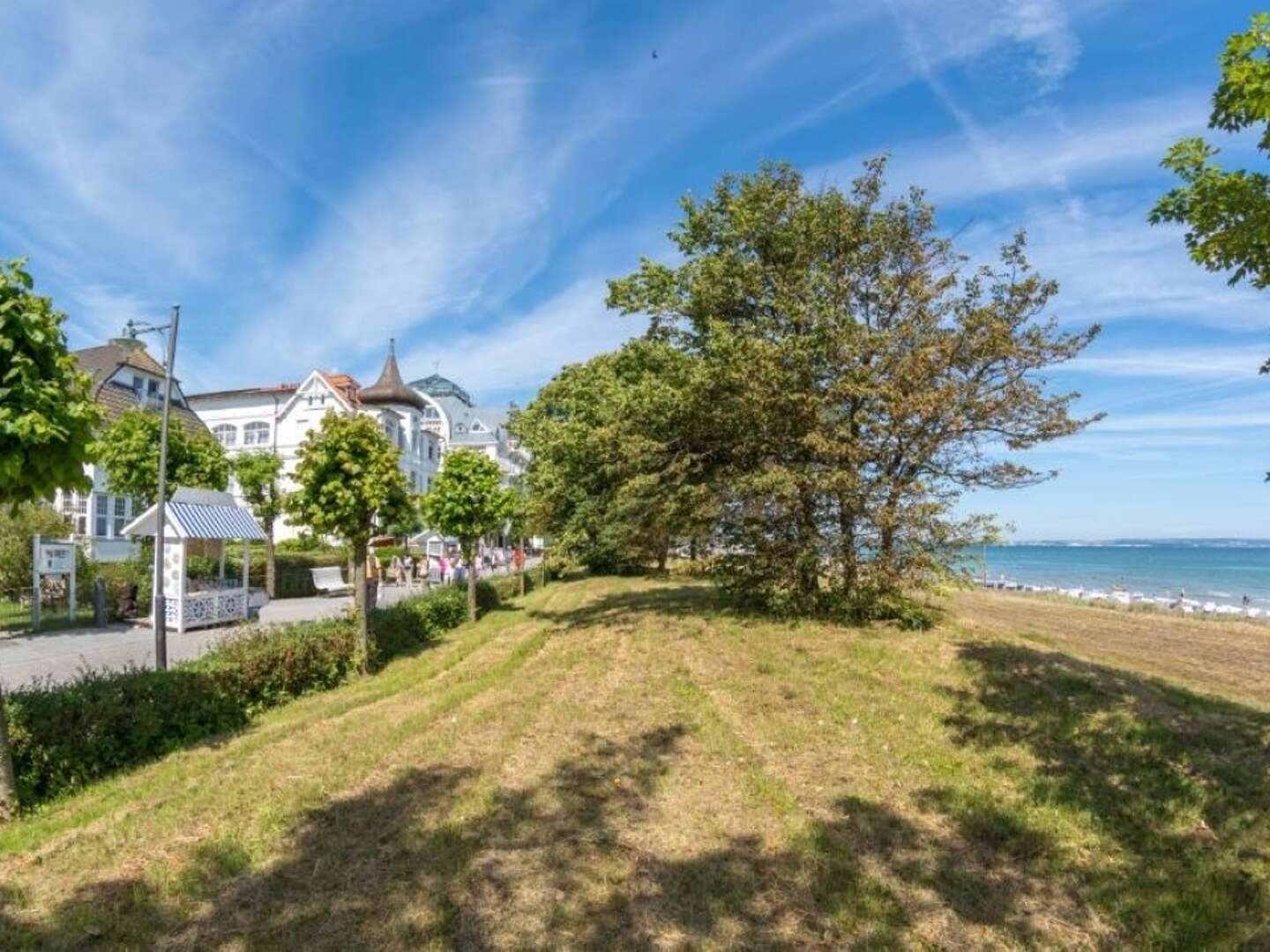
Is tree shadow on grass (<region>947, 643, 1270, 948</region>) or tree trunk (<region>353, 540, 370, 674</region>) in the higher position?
tree trunk (<region>353, 540, 370, 674</region>)

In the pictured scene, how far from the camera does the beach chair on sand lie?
29.0m

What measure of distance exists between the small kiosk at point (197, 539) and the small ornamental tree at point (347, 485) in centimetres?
759

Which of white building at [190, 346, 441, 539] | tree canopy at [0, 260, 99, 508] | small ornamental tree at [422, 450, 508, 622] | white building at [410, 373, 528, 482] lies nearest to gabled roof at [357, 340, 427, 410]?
white building at [190, 346, 441, 539]

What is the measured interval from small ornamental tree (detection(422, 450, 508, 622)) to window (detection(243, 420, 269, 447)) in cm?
4027

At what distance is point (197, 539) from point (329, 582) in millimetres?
10459

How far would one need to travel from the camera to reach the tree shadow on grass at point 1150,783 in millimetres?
4305

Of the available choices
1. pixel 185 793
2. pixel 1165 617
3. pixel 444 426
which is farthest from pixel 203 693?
pixel 444 426

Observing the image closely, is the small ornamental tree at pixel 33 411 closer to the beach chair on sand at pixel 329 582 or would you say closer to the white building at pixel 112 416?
the beach chair on sand at pixel 329 582

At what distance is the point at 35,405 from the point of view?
552 centimetres

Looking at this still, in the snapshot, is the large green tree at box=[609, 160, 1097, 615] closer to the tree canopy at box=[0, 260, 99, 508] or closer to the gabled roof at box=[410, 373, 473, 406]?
the tree canopy at box=[0, 260, 99, 508]

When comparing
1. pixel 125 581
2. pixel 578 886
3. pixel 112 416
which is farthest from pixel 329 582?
pixel 578 886

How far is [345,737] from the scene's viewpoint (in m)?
7.64

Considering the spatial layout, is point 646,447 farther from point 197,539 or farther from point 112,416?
point 112,416

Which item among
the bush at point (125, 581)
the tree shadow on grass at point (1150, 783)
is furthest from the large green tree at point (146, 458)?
the tree shadow on grass at point (1150, 783)
